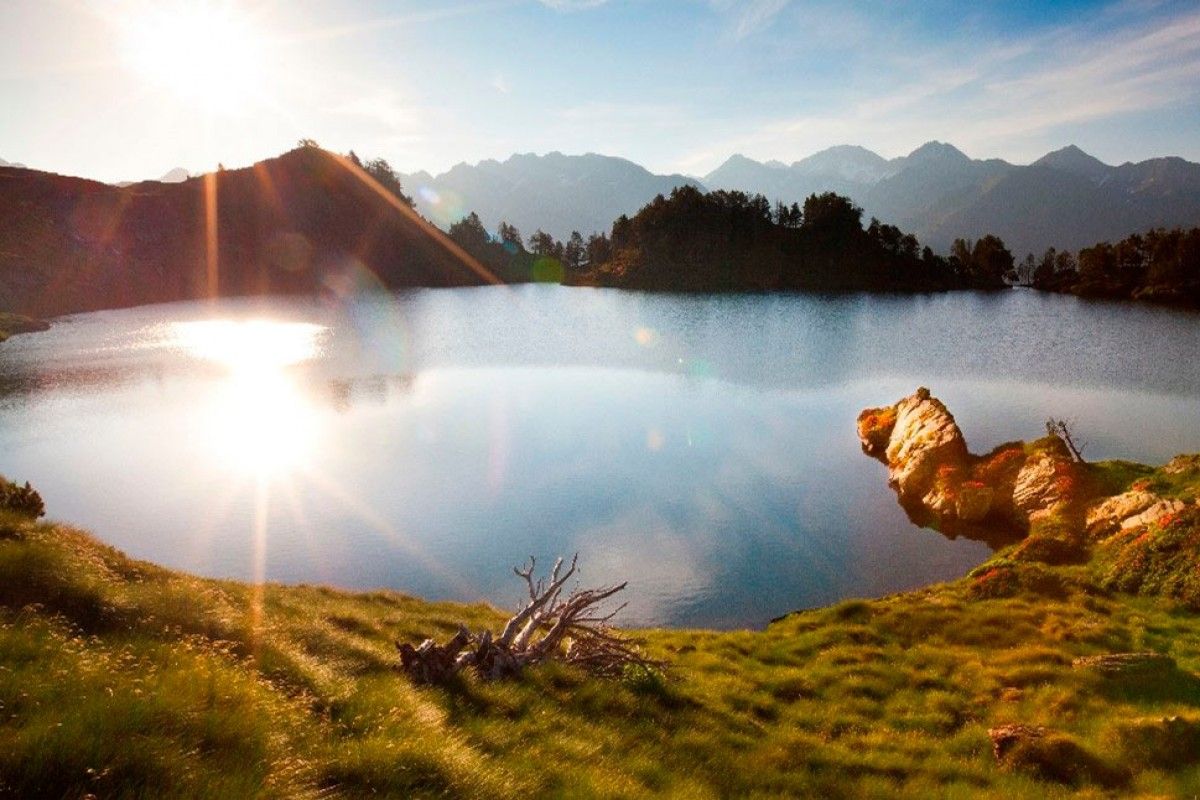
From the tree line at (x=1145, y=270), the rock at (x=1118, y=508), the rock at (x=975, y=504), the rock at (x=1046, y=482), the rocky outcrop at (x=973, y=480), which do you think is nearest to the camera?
the rock at (x=1118, y=508)

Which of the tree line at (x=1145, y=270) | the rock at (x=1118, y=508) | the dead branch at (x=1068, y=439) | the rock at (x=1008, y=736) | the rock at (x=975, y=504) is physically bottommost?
the rock at (x=975, y=504)

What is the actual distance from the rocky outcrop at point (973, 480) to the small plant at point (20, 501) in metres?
41.8

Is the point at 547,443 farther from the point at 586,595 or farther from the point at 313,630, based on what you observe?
the point at 313,630

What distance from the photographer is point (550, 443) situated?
48188mm

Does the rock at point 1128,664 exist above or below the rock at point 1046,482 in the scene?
below

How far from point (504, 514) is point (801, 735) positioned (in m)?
24.0

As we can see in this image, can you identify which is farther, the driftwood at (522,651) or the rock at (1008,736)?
the rock at (1008,736)

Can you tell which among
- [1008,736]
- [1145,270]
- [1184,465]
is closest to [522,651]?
[1008,736]

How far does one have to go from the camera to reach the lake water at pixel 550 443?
31.3 meters

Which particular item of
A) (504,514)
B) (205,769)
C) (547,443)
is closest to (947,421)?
(547,443)

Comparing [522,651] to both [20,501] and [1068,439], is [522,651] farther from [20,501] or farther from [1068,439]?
[1068,439]

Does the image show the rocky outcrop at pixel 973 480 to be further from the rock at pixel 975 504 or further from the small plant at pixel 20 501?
the small plant at pixel 20 501

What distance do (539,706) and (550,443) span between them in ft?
118

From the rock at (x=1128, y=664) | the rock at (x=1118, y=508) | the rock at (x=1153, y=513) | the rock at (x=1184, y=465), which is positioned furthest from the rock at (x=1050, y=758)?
the rock at (x=1184, y=465)
